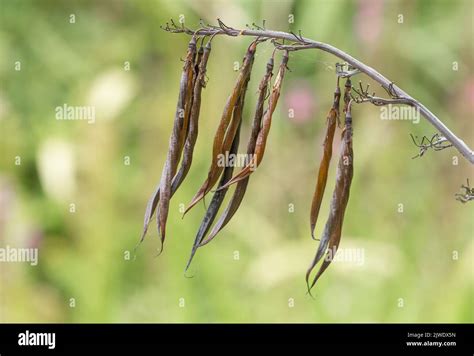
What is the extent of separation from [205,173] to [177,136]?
2480 mm

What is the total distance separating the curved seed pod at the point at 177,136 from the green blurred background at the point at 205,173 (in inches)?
82.1

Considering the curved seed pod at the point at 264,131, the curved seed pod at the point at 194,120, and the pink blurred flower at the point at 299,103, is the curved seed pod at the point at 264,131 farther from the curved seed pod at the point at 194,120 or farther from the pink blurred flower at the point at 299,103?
the pink blurred flower at the point at 299,103

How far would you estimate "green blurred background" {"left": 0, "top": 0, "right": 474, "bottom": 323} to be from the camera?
141 inches

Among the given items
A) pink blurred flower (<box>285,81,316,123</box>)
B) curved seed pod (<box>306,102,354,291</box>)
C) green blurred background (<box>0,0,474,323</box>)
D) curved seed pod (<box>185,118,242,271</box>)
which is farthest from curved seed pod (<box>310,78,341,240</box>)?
pink blurred flower (<box>285,81,316,123</box>)

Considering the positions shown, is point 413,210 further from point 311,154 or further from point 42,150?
point 42,150

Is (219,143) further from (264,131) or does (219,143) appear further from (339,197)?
(339,197)

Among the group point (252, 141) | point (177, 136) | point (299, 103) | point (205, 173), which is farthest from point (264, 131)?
point (299, 103)

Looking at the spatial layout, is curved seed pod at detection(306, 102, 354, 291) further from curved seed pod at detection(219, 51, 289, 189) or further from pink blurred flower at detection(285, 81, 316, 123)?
pink blurred flower at detection(285, 81, 316, 123)

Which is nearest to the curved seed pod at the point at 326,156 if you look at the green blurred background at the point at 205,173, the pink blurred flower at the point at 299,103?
the green blurred background at the point at 205,173

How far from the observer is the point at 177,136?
1321 millimetres

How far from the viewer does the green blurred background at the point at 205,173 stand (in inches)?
141

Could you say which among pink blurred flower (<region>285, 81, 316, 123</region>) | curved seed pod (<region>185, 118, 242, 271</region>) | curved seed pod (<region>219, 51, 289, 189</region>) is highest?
pink blurred flower (<region>285, 81, 316, 123</region>)

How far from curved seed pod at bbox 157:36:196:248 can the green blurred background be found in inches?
82.1
